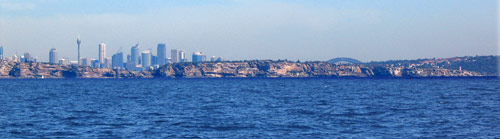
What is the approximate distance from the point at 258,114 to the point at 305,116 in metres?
4.75

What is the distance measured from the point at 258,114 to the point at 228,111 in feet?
15.8

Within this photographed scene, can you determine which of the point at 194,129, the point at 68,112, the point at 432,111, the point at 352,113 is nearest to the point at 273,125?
the point at 194,129

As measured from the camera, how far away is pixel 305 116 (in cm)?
4975

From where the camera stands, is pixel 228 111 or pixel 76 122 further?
pixel 228 111

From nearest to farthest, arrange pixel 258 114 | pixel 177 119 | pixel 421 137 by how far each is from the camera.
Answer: pixel 421 137
pixel 177 119
pixel 258 114

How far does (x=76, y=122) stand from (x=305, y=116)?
19.4m

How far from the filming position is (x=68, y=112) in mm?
55875

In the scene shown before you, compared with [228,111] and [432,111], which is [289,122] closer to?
[228,111]

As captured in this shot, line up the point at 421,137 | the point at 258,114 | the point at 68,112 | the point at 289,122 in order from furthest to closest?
the point at 68,112 < the point at 258,114 < the point at 289,122 < the point at 421,137

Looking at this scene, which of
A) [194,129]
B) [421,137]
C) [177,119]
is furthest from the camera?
[177,119]

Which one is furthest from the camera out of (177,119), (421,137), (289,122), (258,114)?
(258,114)

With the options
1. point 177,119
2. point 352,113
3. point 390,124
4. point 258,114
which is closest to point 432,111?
point 352,113

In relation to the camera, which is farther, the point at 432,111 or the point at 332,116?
the point at 432,111

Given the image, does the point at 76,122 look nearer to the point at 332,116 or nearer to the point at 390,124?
the point at 332,116
